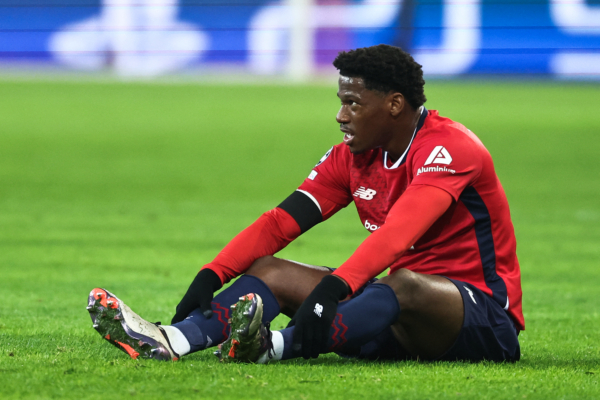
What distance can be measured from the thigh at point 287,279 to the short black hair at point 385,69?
79 cm

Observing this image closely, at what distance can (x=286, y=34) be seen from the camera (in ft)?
47.4

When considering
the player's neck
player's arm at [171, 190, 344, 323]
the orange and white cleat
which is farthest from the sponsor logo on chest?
the orange and white cleat

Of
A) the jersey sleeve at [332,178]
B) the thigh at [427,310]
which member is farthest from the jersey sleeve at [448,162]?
the jersey sleeve at [332,178]

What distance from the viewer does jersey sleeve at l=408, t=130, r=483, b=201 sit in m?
3.44

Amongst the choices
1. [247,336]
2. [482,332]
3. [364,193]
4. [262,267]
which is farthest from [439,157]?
[247,336]

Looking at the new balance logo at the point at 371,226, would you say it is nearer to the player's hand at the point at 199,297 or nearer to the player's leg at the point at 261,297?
the player's leg at the point at 261,297

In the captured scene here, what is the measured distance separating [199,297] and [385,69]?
1167mm

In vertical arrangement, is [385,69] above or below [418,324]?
above

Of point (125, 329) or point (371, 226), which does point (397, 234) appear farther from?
point (125, 329)

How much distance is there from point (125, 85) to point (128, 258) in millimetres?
8052

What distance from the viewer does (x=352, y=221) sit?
11.0m

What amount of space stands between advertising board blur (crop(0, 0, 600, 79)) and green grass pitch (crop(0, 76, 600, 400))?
0.73 meters

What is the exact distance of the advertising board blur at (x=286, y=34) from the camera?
1368 cm

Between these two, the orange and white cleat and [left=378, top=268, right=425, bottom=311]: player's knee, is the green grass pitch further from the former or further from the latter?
[left=378, top=268, right=425, bottom=311]: player's knee
